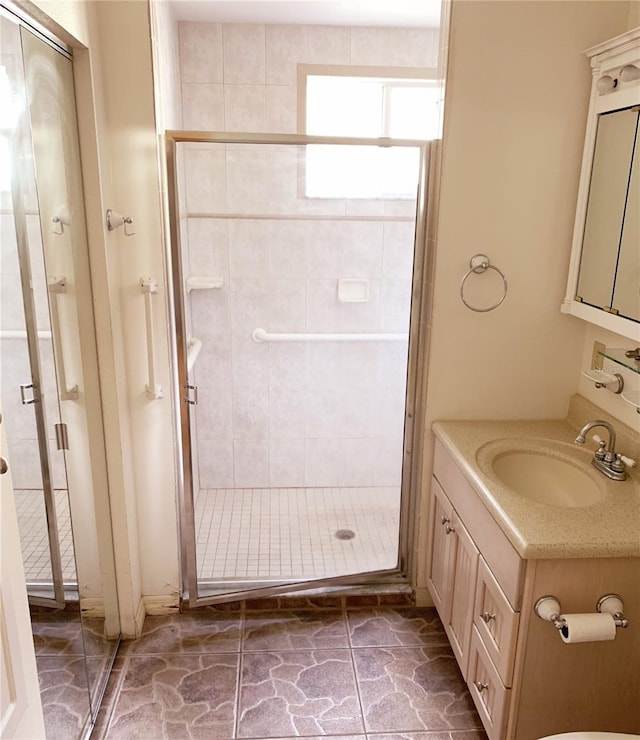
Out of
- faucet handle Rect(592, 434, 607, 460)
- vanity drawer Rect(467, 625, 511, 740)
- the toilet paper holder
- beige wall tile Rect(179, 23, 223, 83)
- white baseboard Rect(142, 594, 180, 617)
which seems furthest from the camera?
beige wall tile Rect(179, 23, 223, 83)

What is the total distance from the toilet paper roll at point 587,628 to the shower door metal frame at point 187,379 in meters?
1.06

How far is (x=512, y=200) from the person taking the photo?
220cm

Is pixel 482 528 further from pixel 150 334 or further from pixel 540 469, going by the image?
pixel 150 334

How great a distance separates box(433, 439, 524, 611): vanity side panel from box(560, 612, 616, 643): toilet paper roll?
13 cm

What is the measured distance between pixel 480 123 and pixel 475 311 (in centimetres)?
65

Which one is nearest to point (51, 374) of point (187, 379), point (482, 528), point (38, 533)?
point (38, 533)

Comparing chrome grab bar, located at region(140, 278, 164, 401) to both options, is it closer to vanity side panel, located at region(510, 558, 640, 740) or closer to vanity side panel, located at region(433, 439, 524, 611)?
vanity side panel, located at region(433, 439, 524, 611)

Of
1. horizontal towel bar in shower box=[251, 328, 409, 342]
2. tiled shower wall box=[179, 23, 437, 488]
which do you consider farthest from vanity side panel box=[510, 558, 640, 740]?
horizontal towel bar in shower box=[251, 328, 409, 342]

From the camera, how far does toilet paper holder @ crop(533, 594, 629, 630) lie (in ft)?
5.01

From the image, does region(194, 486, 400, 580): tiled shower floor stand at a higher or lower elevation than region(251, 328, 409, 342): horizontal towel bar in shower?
lower

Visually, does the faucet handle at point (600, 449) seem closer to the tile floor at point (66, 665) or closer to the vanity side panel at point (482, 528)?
the vanity side panel at point (482, 528)

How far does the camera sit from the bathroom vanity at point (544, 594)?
156 centimetres

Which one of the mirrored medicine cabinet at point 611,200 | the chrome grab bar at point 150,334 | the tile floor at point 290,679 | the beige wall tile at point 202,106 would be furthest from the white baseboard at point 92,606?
the beige wall tile at point 202,106

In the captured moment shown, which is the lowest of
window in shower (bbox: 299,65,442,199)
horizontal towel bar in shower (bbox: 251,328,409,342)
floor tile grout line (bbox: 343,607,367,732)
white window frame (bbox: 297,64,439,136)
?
floor tile grout line (bbox: 343,607,367,732)
